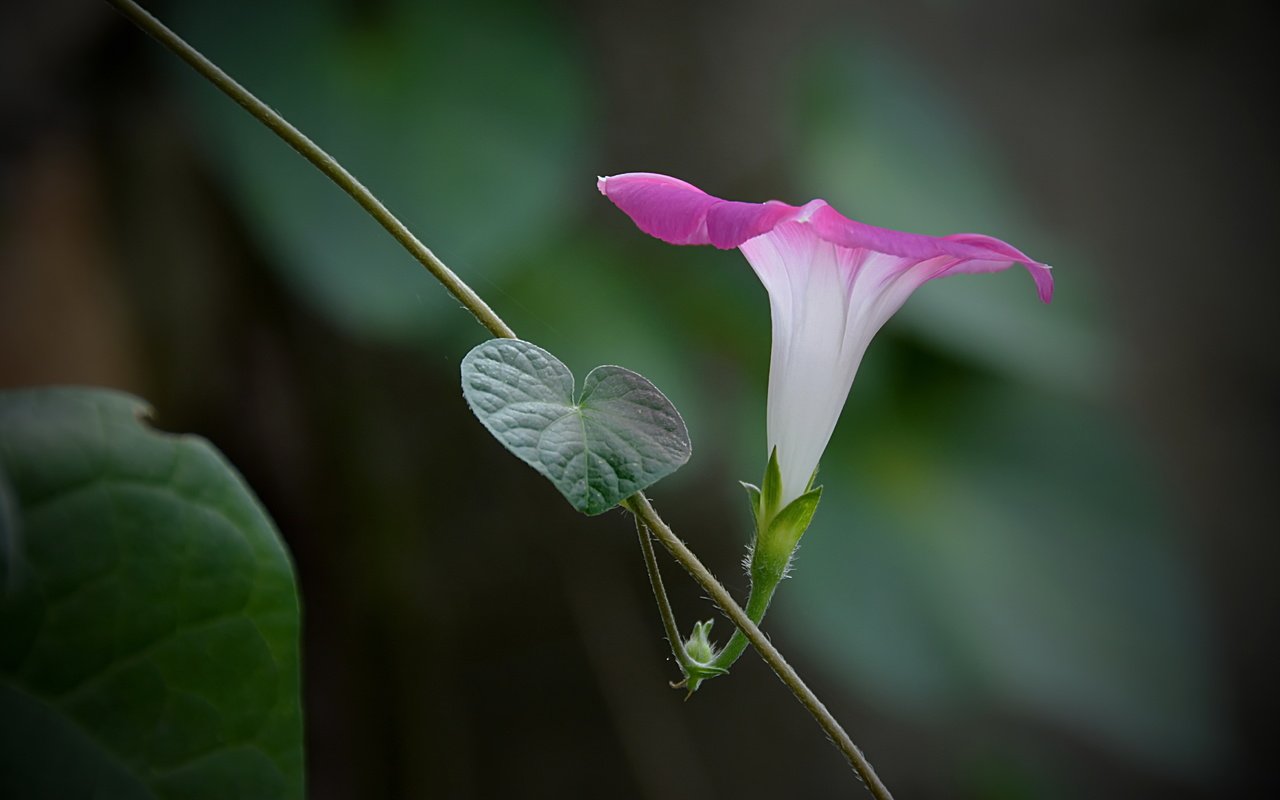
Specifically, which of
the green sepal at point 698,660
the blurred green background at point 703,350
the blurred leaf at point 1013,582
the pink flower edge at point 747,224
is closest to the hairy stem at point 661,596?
the green sepal at point 698,660

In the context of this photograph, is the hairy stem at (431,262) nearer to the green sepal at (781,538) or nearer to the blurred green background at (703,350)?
the green sepal at (781,538)

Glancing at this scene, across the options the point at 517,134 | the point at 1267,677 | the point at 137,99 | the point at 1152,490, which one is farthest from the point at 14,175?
the point at 1267,677

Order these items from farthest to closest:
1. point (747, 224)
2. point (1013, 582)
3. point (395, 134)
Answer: point (1013, 582) → point (395, 134) → point (747, 224)

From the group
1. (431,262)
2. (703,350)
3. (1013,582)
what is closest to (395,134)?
(703,350)

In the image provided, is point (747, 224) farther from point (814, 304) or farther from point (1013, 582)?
point (1013, 582)

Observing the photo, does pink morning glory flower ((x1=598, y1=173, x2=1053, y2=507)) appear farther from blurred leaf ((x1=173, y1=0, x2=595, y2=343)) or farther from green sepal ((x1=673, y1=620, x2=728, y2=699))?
blurred leaf ((x1=173, y1=0, x2=595, y2=343))

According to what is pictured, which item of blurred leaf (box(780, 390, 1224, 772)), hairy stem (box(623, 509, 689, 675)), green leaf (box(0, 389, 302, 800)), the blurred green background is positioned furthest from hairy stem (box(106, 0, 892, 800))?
blurred leaf (box(780, 390, 1224, 772))

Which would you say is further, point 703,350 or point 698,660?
point 703,350

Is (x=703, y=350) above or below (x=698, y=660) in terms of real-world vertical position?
below
